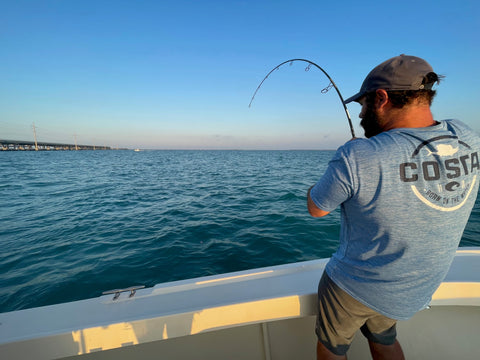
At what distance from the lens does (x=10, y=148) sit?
82000 millimetres

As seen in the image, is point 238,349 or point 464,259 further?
point 464,259

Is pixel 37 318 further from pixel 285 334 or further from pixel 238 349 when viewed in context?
pixel 285 334

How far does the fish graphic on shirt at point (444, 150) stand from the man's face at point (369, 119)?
0.76 ft

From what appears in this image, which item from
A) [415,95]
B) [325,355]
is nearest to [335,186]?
[415,95]

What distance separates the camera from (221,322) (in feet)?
A: 4.13

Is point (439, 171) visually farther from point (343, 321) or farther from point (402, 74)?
point (343, 321)

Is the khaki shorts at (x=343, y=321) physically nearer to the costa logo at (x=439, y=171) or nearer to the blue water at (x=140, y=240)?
the costa logo at (x=439, y=171)

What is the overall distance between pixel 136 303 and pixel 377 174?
1.57 meters

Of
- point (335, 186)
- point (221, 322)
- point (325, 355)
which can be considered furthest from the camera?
point (221, 322)

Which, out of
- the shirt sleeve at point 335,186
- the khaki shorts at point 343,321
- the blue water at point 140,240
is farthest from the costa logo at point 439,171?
the blue water at point 140,240

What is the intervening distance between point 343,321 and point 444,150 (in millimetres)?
916

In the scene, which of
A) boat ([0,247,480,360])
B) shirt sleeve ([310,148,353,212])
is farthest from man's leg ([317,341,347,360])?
shirt sleeve ([310,148,353,212])

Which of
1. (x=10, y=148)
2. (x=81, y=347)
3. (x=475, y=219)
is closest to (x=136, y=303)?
(x=81, y=347)

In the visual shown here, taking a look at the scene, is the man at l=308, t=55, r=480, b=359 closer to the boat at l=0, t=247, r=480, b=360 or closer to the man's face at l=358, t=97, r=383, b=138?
the man's face at l=358, t=97, r=383, b=138
